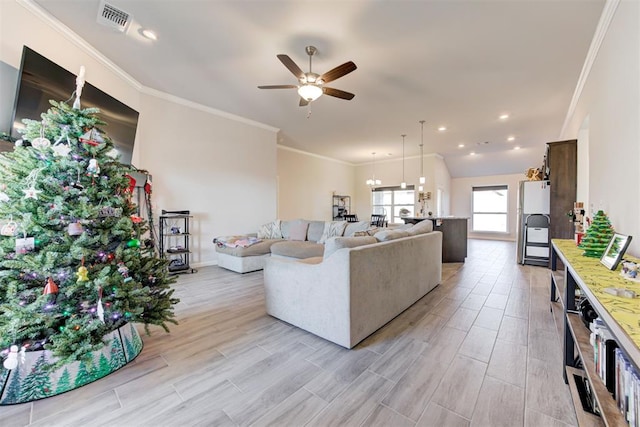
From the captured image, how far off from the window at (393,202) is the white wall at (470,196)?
7.21 feet

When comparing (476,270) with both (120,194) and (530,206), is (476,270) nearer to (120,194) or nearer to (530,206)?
(530,206)

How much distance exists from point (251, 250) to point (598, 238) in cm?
432

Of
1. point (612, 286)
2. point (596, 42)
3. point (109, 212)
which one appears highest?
point (596, 42)

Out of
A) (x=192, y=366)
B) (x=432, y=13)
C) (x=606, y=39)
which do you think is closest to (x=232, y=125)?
(x=432, y=13)

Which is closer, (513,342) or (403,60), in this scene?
(513,342)

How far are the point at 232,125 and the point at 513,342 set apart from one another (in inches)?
224

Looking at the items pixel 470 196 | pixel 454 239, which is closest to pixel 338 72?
pixel 454 239

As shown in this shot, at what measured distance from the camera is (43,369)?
5.09 feet

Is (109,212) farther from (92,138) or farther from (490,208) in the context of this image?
(490,208)

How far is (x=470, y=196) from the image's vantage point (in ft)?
32.3

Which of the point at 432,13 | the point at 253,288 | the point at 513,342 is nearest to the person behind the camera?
the point at 513,342

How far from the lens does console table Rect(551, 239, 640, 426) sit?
760 millimetres

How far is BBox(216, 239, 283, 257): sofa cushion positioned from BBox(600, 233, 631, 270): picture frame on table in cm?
429

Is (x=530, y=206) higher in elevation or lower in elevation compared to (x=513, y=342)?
higher
